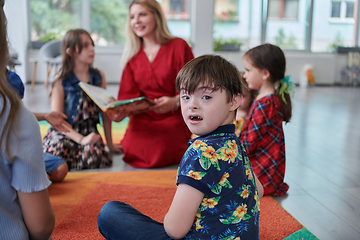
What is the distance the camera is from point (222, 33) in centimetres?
773

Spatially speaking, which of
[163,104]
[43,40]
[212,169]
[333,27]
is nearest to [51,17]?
[43,40]

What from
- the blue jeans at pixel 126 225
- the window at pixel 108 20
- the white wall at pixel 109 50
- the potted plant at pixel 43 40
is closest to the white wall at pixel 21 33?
the white wall at pixel 109 50

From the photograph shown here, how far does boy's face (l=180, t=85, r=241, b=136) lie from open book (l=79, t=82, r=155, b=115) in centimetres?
114

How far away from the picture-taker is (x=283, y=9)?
781 cm

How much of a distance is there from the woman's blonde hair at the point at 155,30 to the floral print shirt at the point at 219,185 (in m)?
1.66

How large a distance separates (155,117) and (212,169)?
63.8 inches

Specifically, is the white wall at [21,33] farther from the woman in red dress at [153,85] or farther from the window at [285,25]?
the window at [285,25]

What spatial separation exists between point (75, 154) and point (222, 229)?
1.55m

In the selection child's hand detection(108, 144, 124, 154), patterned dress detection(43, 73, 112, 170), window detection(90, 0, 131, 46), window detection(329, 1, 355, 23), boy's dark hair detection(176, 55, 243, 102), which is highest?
window detection(329, 1, 355, 23)

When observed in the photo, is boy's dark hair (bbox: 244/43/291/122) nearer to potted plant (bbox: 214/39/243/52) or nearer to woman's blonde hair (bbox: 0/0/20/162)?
woman's blonde hair (bbox: 0/0/20/162)

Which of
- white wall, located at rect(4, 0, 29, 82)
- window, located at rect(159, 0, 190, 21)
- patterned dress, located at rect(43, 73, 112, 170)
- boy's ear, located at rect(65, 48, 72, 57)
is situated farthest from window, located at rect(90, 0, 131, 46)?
patterned dress, located at rect(43, 73, 112, 170)

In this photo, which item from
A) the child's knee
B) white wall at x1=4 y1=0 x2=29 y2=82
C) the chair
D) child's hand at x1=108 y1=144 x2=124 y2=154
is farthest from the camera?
white wall at x1=4 y1=0 x2=29 y2=82

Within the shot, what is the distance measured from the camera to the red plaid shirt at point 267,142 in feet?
5.83

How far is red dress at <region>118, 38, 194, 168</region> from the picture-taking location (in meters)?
2.29
